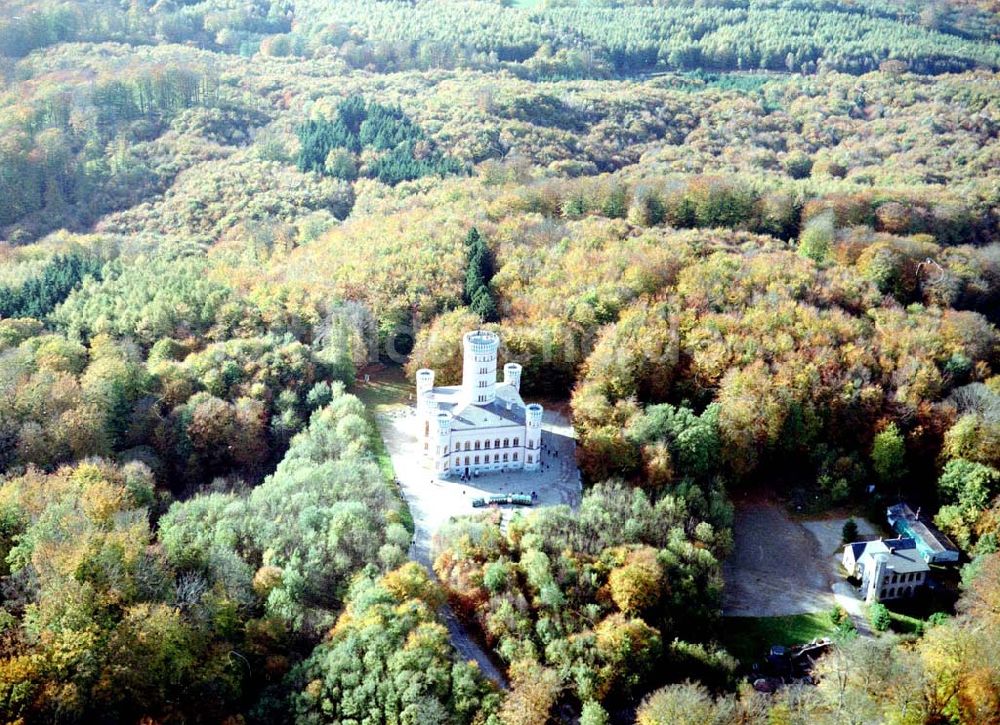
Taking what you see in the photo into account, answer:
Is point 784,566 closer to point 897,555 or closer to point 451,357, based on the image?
point 897,555

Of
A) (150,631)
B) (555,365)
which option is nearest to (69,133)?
(555,365)

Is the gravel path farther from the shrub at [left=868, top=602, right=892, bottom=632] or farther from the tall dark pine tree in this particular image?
the tall dark pine tree

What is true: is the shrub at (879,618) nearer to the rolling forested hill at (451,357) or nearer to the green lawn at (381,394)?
the rolling forested hill at (451,357)

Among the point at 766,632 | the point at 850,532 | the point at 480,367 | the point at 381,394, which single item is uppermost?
the point at 480,367

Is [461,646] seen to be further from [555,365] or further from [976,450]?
[976,450]

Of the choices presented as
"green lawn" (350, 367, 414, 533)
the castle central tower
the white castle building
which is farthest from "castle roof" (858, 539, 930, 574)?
"green lawn" (350, 367, 414, 533)

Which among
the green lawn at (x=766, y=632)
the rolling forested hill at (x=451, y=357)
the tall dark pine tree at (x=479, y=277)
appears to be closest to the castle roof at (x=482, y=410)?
the rolling forested hill at (x=451, y=357)

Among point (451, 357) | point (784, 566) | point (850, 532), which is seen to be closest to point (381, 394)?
point (451, 357)
